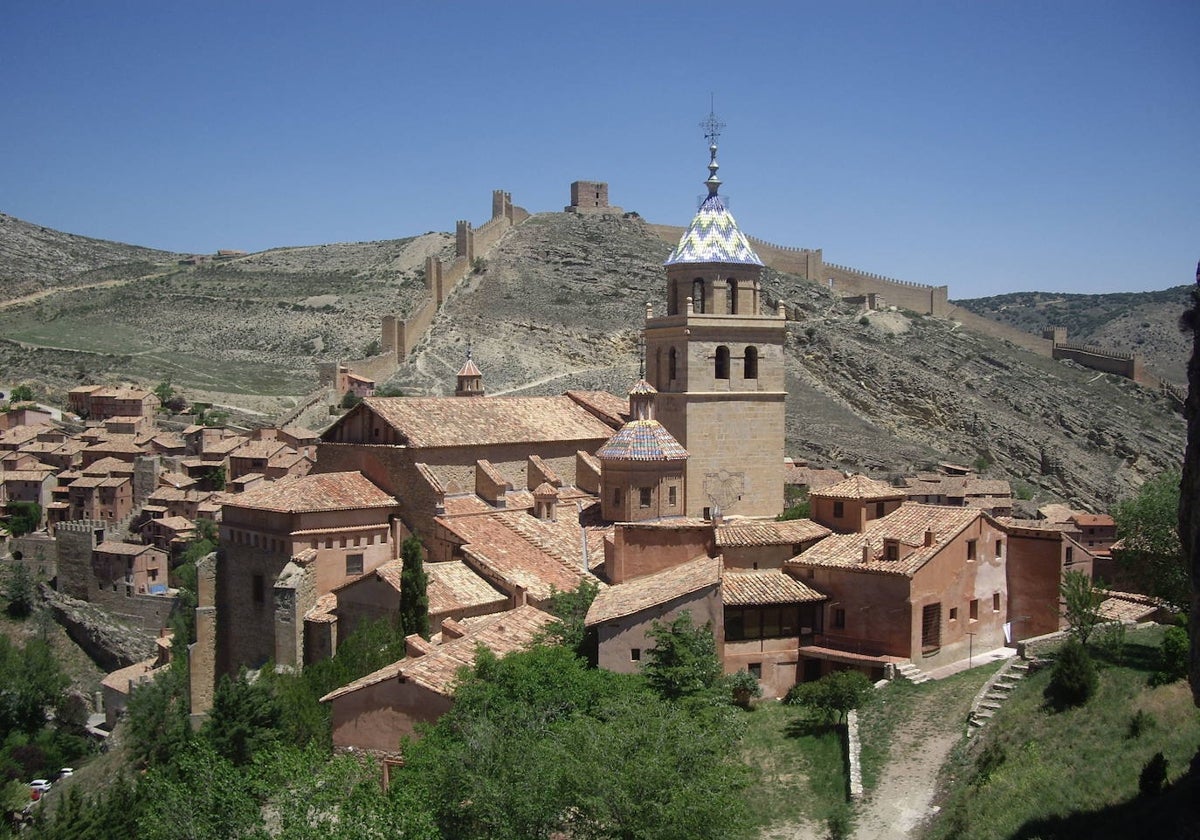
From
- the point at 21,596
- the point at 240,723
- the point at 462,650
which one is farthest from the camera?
the point at 21,596

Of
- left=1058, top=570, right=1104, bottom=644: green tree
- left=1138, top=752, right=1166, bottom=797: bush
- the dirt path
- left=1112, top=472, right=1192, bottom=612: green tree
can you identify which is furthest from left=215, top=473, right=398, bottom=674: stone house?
left=1112, top=472, right=1192, bottom=612: green tree

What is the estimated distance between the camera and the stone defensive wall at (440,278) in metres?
66.3

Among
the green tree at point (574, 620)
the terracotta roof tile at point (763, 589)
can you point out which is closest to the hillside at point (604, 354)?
the terracotta roof tile at point (763, 589)

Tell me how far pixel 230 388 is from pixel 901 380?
131 ft

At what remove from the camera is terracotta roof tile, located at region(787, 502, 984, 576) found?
19.2 m

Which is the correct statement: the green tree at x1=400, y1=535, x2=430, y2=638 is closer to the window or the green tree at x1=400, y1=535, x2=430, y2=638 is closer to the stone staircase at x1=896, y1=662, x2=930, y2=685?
the stone staircase at x1=896, y1=662, x2=930, y2=685

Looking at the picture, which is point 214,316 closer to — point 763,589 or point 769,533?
point 769,533

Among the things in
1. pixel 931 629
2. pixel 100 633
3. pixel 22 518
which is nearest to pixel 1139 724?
pixel 931 629

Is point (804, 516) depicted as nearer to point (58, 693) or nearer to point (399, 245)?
point (58, 693)

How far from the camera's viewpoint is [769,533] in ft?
70.9

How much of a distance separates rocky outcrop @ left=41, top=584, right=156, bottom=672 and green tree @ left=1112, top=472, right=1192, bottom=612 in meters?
33.2

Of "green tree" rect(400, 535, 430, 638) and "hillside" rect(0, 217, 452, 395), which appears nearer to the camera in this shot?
"green tree" rect(400, 535, 430, 638)

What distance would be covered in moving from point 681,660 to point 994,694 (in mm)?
4771

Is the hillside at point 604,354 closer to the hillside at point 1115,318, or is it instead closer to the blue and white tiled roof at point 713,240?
the hillside at point 1115,318
